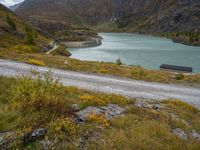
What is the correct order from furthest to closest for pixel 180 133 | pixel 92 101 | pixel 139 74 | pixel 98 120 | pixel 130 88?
pixel 139 74 → pixel 130 88 → pixel 92 101 → pixel 180 133 → pixel 98 120

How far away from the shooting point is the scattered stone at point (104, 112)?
28.5ft

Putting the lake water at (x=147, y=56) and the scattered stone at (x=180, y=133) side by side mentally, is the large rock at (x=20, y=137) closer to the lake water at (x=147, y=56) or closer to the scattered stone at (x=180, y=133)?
the scattered stone at (x=180, y=133)

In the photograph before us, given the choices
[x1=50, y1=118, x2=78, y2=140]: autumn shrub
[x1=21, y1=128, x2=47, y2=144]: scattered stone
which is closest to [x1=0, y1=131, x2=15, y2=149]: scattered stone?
[x1=21, y1=128, x2=47, y2=144]: scattered stone

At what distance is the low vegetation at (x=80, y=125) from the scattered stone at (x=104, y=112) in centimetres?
25

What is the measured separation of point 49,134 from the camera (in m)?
7.28

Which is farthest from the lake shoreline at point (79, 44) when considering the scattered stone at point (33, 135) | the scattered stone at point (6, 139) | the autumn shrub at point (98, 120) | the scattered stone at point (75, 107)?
the scattered stone at point (6, 139)

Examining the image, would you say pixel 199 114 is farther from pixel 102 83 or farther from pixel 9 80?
pixel 9 80

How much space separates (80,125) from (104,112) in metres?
1.61

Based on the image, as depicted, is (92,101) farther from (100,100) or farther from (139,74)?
(139,74)

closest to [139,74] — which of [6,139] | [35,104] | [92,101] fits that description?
[92,101]

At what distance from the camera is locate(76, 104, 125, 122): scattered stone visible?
870 centimetres

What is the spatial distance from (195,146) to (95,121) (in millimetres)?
3383

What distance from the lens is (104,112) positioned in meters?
9.52

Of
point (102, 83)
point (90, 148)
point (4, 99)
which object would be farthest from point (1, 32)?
point (90, 148)
